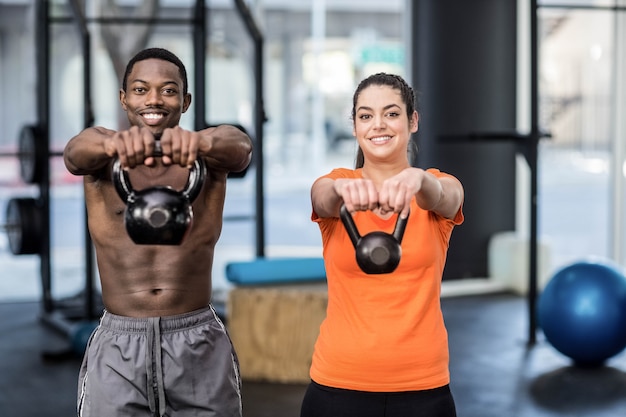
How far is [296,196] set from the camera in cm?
1101

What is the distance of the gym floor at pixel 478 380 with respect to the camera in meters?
3.40

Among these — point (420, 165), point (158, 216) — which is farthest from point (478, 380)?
point (158, 216)

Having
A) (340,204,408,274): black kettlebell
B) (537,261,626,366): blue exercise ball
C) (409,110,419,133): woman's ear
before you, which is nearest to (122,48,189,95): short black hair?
(409,110,419,133): woman's ear

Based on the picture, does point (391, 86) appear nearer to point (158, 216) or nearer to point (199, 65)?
point (158, 216)

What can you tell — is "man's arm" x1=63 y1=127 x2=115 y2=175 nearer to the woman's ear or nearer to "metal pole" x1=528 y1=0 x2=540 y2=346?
the woman's ear

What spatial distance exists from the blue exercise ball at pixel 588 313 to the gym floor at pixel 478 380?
0.10 metres

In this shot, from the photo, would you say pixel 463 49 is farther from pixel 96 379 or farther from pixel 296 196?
pixel 296 196

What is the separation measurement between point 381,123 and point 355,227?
0.26 meters

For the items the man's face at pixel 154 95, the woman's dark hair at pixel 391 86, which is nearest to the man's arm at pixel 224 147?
the man's face at pixel 154 95

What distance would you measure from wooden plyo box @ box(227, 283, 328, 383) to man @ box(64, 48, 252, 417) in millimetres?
1915

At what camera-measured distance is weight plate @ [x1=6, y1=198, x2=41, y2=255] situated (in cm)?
457

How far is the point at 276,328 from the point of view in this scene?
3.75 meters

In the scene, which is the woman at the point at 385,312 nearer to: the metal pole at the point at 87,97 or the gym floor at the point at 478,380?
the gym floor at the point at 478,380

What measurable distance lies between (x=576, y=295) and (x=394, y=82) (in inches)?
100
